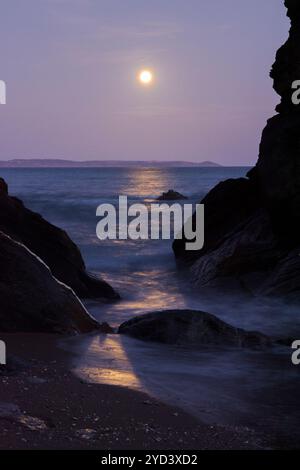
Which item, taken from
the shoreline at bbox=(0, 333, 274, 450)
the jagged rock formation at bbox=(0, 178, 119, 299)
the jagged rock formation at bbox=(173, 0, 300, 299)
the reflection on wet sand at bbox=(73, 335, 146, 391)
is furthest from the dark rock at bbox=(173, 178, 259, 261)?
the shoreline at bbox=(0, 333, 274, 450)

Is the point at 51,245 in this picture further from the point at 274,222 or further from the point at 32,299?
the point at 274,222

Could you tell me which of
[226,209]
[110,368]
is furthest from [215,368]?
[226,209]

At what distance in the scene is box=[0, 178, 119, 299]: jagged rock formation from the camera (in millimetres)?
11172

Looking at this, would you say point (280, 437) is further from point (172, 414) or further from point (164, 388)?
point (164, 388)

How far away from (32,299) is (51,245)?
4.47m

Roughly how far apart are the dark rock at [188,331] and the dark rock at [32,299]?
23.4 inches

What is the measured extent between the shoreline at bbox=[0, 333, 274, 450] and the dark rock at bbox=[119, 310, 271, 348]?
2.24m

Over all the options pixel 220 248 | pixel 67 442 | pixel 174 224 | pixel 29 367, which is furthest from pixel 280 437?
pixel 174 224

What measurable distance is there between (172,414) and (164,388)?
774mm

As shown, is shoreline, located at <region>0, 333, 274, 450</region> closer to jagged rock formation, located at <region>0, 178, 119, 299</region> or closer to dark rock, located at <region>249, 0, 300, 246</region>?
jagged rock formation, located at <region>0, 178, 119, 299</region>

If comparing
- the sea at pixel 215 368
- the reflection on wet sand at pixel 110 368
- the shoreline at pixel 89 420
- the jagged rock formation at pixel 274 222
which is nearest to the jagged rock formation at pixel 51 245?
the sea at pixel 215 368

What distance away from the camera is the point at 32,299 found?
280 inches

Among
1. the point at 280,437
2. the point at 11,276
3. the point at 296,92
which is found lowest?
the point at 280,437

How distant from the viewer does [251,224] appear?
14938mm
